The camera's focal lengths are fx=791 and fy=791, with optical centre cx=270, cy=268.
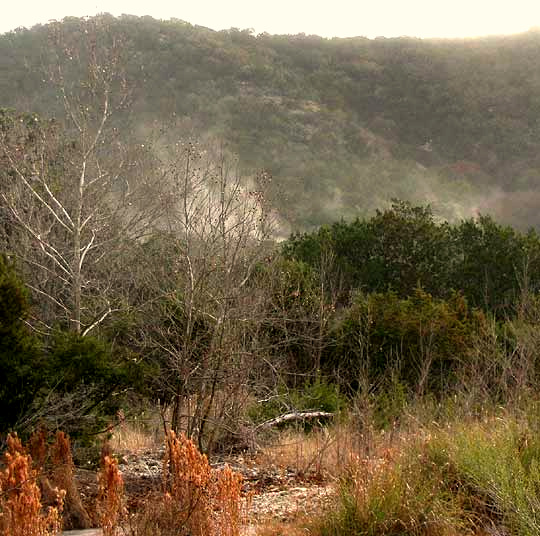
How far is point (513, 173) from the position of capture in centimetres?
4216

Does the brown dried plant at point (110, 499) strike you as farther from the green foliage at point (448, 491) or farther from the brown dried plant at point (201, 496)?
the green foliage at point (448, 491)

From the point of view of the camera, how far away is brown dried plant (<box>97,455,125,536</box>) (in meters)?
4.60

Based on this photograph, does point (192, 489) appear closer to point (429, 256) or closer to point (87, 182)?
point (87, 182)

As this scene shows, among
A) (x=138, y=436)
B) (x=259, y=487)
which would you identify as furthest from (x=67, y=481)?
(x=138, y=436)

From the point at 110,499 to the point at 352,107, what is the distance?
48.1 meters

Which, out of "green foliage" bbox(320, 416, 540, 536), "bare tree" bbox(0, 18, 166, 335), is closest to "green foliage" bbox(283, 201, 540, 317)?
"bare tree" bbox(0, 18, 166, 335)

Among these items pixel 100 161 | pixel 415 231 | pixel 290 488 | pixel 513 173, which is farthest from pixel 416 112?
pixel 290 488

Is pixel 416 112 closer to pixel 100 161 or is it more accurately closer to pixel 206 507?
pixel 100 161

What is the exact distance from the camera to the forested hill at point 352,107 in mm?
39062

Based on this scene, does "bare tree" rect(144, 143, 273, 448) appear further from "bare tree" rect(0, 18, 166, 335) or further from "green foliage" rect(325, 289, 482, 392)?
"green foliage" rect(325, 289, 482, 392)

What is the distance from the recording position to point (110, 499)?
4727 mm

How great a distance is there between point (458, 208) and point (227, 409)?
105 ft

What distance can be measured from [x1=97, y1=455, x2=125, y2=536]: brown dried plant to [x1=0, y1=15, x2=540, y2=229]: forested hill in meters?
28.1

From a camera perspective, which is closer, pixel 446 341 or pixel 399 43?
pixel 446 341
